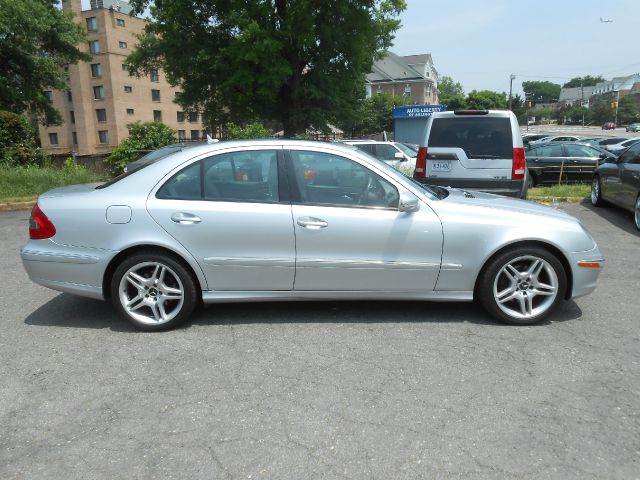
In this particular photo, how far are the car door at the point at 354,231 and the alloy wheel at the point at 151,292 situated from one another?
102 cm

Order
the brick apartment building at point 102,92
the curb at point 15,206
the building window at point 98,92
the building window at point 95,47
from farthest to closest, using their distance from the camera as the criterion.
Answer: the building window at point 98,92, the building window at point 95,47, the brick apartment building at point 102,92, the curb at point 15,206

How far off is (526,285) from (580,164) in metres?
12.0

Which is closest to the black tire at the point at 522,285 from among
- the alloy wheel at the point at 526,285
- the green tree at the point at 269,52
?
the alloy wheel at the point at 526,285

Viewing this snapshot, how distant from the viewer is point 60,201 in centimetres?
428

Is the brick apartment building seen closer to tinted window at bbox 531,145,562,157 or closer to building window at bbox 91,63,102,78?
building window at bbox 91,63,102,78

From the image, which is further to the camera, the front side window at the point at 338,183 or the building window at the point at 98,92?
the building window at the point at 98,92

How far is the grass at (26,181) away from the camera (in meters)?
12.3

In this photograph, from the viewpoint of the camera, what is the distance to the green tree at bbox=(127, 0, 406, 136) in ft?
70.8

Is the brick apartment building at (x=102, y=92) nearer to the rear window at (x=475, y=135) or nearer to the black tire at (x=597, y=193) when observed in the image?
the black tire at (x=597, y=193)

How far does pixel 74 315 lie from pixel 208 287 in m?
1.42

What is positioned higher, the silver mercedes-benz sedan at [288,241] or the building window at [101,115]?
the building window at [101,115]

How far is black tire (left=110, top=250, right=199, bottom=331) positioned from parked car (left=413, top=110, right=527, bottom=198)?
490 cm

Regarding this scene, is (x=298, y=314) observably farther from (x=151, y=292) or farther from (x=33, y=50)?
(x=33, y=50)

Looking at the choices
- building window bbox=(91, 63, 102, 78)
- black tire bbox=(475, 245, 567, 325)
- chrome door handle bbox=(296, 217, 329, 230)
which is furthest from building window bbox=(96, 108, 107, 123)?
black tire bbox=(475, 245, 567, 325)
